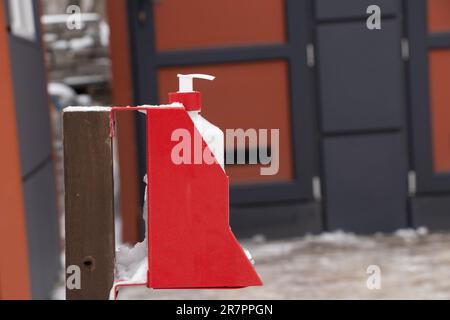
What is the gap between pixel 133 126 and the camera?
360 cm

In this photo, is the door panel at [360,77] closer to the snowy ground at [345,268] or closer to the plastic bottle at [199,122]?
the snowy ground at [345,268]

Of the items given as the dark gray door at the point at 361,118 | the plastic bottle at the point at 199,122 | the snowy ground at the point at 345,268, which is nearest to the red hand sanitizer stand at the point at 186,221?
the plastic bottle at the point at 199,122

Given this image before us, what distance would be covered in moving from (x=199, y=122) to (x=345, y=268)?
2677 millimetres

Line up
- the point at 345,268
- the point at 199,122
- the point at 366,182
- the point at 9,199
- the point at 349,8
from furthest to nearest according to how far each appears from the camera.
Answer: the point at 366,182 < the point at 349,8 < the point at 345,268 < the point at 9,199 < the point at 199,122

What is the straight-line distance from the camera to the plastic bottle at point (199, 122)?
→ 1.42 ft

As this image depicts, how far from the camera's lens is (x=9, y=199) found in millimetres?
2018

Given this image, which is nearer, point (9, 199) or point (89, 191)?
point (89, 191)

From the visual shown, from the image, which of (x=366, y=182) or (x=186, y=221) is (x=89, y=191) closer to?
(x=186, y=221)

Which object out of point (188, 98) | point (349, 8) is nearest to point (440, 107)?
point (349, 8)

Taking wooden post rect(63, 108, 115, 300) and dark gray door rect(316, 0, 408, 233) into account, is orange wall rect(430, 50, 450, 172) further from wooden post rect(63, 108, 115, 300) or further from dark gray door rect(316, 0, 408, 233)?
wooden post rect(63, 108, 115, 300)

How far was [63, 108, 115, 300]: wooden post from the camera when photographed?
0.46 metres

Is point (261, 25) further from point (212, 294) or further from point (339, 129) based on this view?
point (212, 294)

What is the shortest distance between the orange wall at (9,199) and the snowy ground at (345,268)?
0.64m

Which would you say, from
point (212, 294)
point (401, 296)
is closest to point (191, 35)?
point (212, 294)
